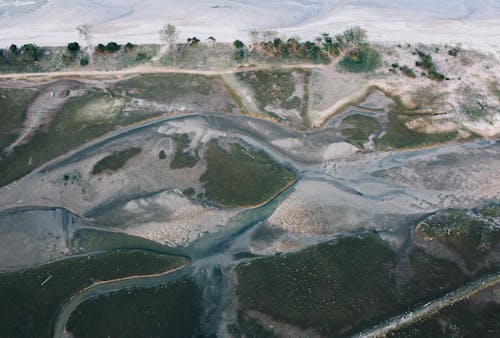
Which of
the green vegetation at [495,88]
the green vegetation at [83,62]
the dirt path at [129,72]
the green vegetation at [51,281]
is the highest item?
the green vegetation at [83,62]

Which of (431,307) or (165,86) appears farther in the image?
(165,86)

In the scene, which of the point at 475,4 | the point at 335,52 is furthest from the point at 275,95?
the point at 475,4

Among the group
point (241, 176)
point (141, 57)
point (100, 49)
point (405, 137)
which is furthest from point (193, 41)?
point (405, 137)

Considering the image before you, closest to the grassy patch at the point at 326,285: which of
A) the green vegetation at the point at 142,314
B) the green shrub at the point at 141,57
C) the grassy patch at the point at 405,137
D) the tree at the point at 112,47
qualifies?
the green vegetation at the point at 142,314

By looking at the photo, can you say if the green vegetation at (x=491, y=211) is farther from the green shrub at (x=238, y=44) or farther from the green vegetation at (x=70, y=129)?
the green vegetation at (x=70, y=129)

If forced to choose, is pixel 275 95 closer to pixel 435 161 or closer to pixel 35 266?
pixel 435 161

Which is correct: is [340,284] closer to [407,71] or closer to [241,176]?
[241,176]

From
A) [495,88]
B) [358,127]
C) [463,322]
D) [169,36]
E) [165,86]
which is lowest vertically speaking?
[463,322]
